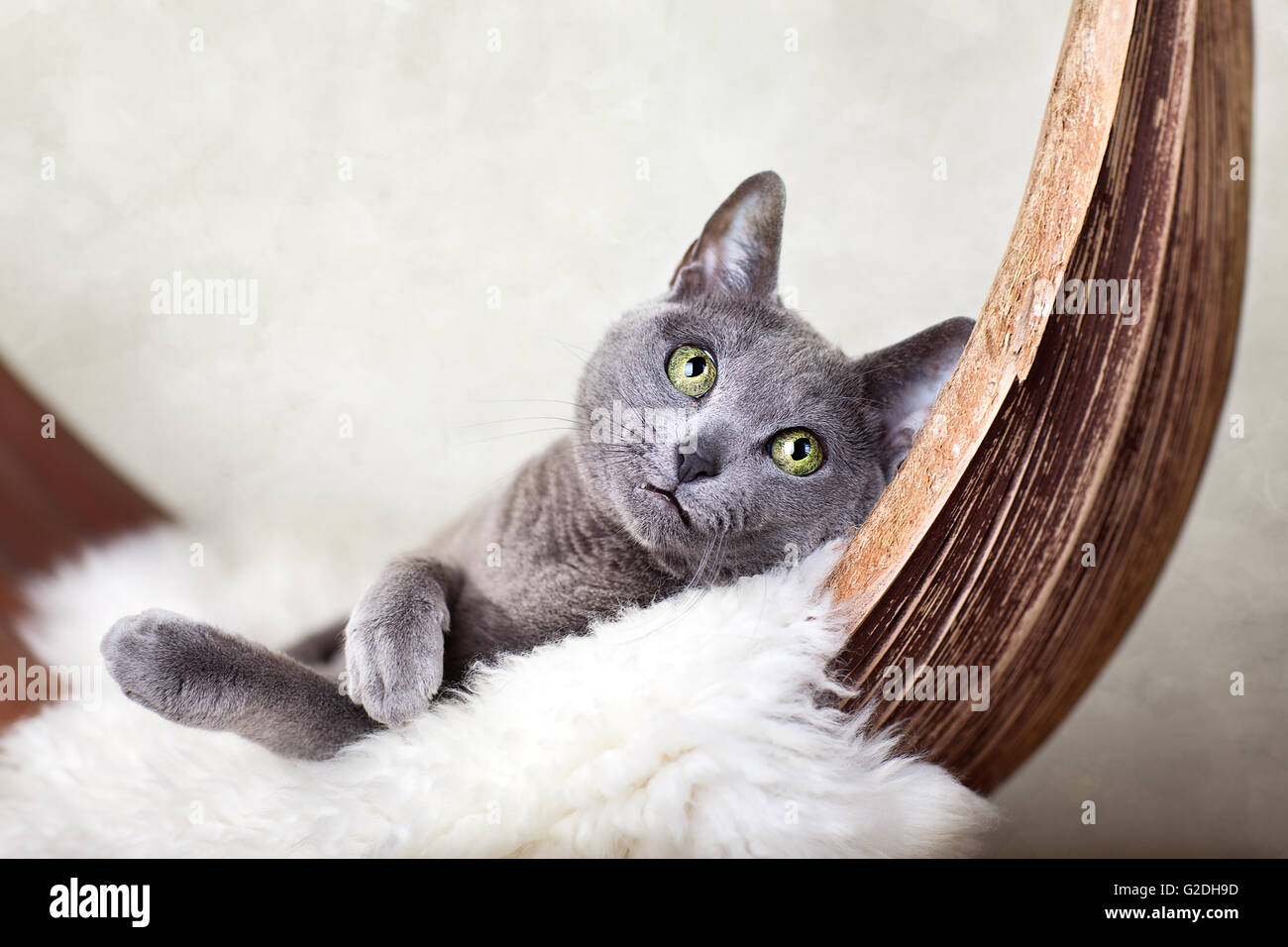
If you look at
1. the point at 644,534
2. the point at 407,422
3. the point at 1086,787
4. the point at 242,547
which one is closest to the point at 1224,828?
the point at 1086,787

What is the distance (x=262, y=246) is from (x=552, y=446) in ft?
2.11

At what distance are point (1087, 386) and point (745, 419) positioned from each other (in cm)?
33

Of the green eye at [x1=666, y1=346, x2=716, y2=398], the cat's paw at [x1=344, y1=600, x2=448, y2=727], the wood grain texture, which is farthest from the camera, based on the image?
the green eye at [x1=666, y1=346, x2=716, y2=398]

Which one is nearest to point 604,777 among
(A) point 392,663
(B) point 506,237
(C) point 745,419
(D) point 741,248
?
(A) point 392,663

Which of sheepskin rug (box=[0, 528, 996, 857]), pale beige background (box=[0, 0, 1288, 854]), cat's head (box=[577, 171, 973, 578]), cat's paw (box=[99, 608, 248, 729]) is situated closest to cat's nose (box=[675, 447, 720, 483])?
cat's head (box=[577, 171, 973, 578])

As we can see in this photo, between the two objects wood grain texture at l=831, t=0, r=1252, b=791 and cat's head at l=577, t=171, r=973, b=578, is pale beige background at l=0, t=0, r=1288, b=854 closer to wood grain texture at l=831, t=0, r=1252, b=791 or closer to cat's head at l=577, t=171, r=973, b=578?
cat's head at l=577, t=171, r=973, b=578

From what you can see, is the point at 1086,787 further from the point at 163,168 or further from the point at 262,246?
the point at 163,168

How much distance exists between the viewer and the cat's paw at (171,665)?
80 centimetres

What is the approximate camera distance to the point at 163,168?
1.32 metres

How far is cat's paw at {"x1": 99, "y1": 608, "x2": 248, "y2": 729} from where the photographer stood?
0.80 metres

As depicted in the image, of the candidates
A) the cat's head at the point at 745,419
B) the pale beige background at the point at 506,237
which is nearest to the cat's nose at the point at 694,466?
the cat's head at the point at 745,419

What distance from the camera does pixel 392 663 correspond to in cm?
80

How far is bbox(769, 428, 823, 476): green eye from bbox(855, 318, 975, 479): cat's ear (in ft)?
0.36

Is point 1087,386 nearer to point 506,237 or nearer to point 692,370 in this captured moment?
point 692,370
